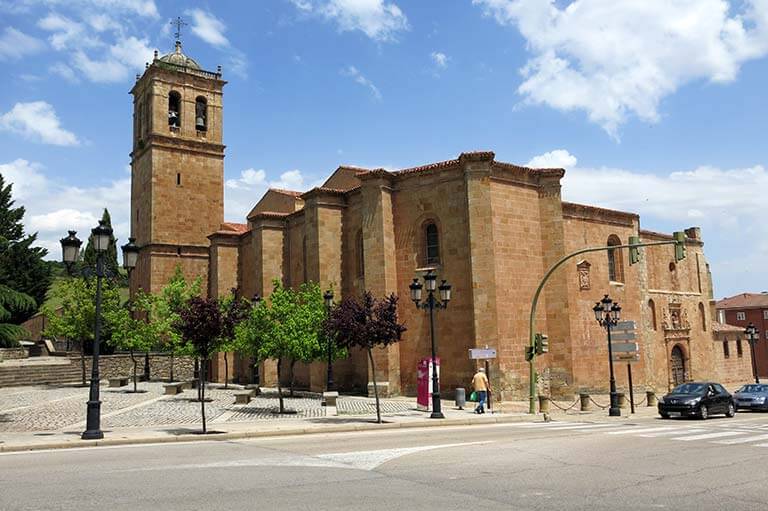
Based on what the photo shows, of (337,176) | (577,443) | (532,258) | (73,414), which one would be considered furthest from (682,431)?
(337,176)

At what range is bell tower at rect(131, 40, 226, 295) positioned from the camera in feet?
134

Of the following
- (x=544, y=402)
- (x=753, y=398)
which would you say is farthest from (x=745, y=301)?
(x=544, y=402)

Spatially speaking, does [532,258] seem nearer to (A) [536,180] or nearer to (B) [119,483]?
(A) [536,180]

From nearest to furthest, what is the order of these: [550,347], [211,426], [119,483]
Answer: [119,483]
[211,426]
[550,347]

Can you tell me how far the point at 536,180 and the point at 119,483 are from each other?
24737mm

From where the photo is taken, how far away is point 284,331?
2209 centimetres

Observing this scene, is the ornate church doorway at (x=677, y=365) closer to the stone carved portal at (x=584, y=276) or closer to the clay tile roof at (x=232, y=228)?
the stone carved portal at (x=584, y=276)

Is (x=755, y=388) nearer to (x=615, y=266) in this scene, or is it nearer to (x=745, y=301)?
(x=615, y=266)

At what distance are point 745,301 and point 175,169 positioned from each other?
6278 centimetres

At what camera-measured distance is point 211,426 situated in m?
17.8

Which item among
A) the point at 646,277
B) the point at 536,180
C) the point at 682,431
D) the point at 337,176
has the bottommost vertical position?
the point at 682,431

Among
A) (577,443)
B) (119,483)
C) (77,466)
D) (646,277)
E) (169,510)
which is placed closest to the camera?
(169,510)

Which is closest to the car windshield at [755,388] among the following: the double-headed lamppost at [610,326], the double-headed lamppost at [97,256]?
the double-headed lamppost at [610,326]

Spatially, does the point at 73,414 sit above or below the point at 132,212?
below
